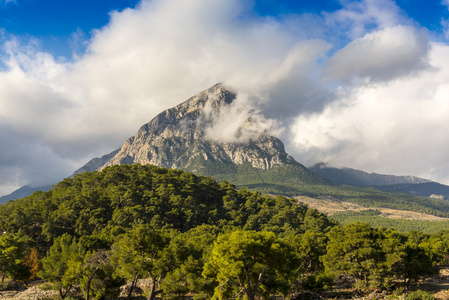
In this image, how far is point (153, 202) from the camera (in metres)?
87.3

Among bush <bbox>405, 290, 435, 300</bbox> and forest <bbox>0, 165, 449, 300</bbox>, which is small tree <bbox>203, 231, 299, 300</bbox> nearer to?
forest <bbox>0, 165, 449, 300</bbox>

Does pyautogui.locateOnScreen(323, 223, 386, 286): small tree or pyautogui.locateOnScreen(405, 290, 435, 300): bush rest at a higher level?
pyautogui.locateOnScreen(323, 223, 386, 286): small tree

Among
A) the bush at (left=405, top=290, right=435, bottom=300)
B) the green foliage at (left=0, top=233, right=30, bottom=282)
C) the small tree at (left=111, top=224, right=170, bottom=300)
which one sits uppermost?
the small tree at (left=111, top=224, right=170, bottom=300)

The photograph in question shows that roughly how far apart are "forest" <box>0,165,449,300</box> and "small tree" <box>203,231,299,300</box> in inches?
4.3

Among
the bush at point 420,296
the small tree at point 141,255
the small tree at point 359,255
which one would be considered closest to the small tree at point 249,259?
the small tree at point 141,255

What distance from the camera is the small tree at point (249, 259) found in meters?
27.9

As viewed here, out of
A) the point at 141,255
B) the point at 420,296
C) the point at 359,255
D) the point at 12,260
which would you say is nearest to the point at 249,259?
the point at 141,255

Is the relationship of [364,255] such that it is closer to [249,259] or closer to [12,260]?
[249,259]

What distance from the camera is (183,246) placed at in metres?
38.7

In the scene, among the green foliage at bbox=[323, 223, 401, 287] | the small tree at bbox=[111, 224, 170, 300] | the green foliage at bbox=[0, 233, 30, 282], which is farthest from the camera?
the green foliage at bbox=[0, 233, 30, 282]

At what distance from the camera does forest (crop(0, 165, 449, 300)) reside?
32.1m

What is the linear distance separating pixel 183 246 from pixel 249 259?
42.2ft

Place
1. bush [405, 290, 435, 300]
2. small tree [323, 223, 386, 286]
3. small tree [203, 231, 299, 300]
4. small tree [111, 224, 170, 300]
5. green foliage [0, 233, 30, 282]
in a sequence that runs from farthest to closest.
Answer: green foliage [0, 233, 30, 282] < small tree [323, 223, 386, 286] < bush [405, 290, 435, 300] < small tree [111, 224, 170, 300] < small tree [203, 231, 299, 300]

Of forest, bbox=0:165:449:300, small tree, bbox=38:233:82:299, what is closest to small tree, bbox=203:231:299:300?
forest, bbox=0:165:449:300
